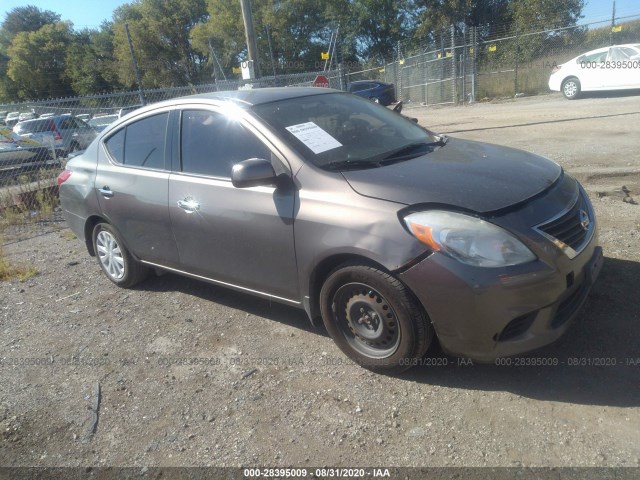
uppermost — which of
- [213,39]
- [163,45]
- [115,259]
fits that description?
[163,45]

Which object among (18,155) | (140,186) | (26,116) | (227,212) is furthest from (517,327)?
(26,116)

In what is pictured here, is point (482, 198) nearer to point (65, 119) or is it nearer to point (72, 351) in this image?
point (72, 351)

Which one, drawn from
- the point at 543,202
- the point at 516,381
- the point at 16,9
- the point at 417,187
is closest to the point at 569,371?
the point at 516,381

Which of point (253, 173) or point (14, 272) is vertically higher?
point (253, 173)

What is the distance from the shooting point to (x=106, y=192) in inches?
172

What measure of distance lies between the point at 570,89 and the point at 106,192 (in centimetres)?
1725

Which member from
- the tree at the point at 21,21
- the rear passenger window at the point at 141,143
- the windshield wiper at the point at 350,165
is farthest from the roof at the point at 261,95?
the tree at the point at 21,21

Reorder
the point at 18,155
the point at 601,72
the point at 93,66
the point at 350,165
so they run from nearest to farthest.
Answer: the point at 350,165 → the point at 18,155 → the point at 601,72 → the point at 93,66

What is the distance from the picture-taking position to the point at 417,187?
2809mm

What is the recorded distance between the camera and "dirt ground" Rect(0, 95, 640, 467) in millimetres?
2457

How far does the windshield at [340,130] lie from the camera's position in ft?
10.6

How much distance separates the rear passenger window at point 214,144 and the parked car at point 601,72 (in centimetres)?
1611

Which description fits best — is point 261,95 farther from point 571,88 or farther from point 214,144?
point 571,88

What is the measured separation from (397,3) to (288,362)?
46.7 m
